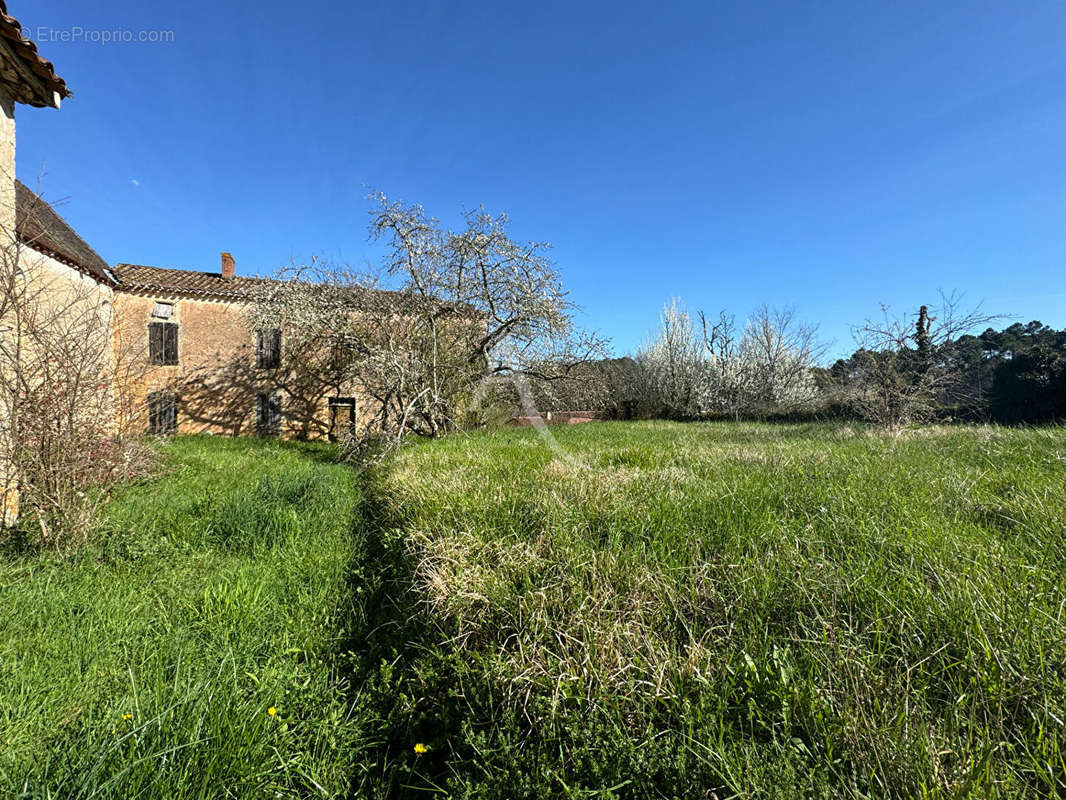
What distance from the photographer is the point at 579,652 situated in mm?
1655

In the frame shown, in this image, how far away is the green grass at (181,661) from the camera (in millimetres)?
1394

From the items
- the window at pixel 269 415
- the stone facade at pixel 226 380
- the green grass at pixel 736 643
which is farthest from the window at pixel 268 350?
the green grass at pixel 736 643

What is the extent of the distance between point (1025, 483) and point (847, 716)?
352 cm

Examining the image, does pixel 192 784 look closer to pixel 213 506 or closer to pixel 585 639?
pixel 585 639

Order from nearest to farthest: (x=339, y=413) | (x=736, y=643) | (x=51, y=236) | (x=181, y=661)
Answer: (x=736, y=643)
(x=181, y=661)
(x=51, y=236)
(x=339, y=413)

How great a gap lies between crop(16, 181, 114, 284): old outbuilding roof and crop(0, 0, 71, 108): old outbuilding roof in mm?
826

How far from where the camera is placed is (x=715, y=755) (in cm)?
120

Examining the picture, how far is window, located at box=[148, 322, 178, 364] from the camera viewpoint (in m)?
14.8

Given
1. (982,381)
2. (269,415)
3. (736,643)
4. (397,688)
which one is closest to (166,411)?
(269,415)

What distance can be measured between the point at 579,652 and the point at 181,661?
2.00 meters

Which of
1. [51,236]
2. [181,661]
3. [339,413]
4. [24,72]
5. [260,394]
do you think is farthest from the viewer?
[339,413]

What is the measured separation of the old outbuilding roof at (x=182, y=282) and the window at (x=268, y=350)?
1608 mm

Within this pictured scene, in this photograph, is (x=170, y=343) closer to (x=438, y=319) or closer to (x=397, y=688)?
(x=438, y=319)

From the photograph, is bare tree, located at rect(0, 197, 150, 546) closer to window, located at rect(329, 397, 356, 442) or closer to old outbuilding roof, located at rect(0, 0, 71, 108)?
old outbuilding roof, located at rect(0, 0, 71, 108)
